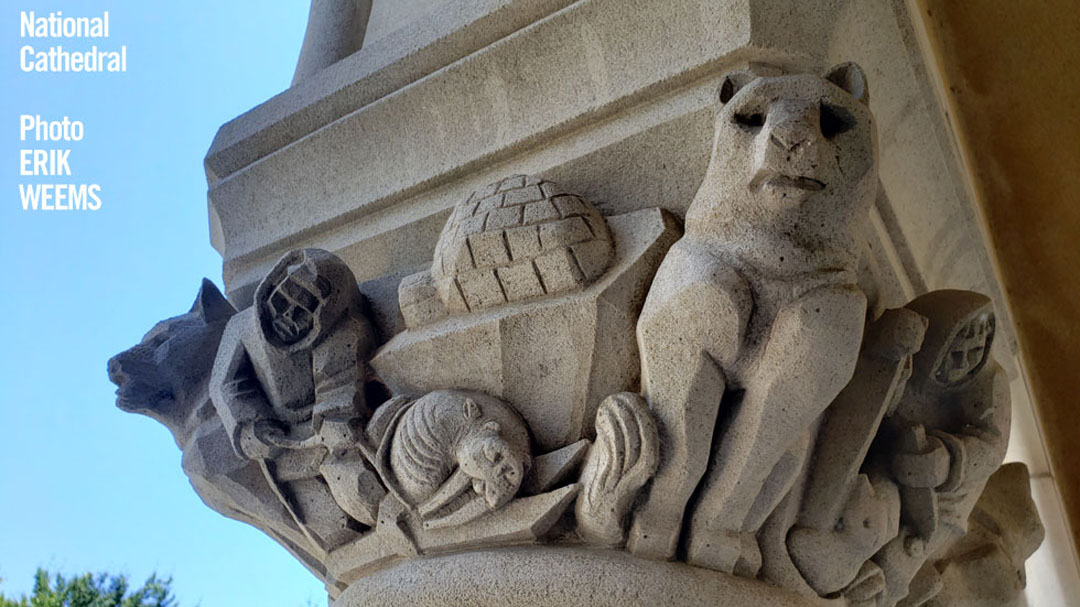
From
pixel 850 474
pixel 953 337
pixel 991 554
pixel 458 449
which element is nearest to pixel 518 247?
pixel 458 449

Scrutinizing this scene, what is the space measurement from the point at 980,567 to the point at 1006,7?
94 cm

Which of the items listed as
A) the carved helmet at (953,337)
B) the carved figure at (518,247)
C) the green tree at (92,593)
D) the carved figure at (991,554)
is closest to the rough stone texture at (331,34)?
the carved figure at (518,247)

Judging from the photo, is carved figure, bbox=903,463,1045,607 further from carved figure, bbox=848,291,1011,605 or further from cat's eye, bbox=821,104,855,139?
cat's eye, bbox=821,104,855,139

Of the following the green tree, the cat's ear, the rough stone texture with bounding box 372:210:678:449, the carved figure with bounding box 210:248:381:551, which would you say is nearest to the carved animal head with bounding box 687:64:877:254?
the rough stone texture with bounding box 372:210:678:449

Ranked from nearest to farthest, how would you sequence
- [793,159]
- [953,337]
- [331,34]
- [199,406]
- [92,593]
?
[793,159] → [953,337] → [199,406] → [331,34] → [92,593]

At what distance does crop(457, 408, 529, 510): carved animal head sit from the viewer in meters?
0.99

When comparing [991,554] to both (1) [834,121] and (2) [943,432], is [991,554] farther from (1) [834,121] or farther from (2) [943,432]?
(1) [834,121]

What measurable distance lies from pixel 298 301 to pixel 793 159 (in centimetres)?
66

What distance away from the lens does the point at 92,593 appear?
5.09m

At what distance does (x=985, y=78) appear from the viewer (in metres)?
1.58

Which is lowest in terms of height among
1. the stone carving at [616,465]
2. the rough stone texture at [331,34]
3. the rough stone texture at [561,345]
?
the stone carving at [616,465]

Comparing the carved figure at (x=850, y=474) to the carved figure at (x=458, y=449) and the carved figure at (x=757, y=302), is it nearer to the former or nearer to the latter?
the carved figure at (x=757, y=302)

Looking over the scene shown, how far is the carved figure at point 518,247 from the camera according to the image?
1023 millimetres

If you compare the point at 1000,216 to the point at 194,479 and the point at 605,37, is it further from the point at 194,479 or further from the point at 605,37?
the point at 194,479
